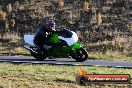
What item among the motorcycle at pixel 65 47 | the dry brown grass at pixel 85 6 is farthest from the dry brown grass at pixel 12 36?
the motorcycle at pixel 65 47

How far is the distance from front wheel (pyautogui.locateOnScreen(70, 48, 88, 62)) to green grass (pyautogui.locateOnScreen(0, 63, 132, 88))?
7.72 ft

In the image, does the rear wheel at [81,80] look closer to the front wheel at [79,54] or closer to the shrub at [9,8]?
the front wheel at [79,54]

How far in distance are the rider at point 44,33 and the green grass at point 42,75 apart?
2.43 meters

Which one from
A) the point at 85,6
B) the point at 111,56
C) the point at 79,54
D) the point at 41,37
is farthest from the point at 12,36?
the point at 79,54

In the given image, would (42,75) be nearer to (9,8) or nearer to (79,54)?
(79,54)

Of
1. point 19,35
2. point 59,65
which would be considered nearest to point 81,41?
point 19,35

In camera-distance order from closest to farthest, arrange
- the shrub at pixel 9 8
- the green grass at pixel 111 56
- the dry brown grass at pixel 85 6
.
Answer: the green grass at pixel 111 56, the dry brown grass at pixel 85 6, the shrub at pixel 9 8

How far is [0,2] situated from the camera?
4350 centimetres

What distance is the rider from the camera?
22.6 m

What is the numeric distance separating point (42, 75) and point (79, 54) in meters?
5.02

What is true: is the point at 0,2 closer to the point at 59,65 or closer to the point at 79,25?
the point at 79,25

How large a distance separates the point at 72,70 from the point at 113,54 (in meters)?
7.71

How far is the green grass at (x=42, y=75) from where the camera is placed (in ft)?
53.2

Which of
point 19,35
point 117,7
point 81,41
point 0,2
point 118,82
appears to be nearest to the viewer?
point 118,82
